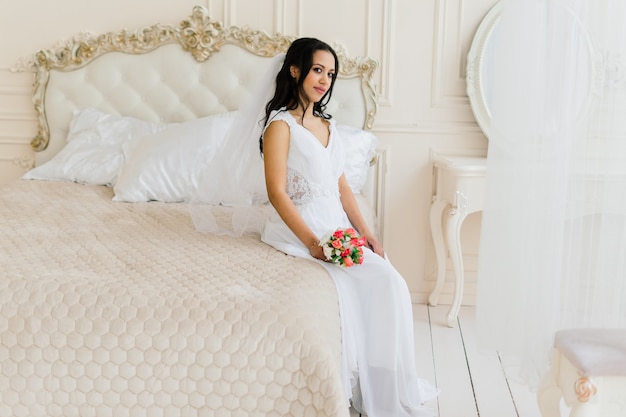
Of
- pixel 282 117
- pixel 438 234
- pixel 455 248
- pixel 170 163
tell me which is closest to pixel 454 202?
pixel 455 248

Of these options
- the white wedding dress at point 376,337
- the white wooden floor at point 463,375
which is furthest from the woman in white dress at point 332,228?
the white wooden floor at point 463,375

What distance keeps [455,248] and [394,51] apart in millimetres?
1089

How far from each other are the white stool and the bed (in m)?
0.59

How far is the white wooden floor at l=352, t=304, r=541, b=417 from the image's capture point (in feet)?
9.00

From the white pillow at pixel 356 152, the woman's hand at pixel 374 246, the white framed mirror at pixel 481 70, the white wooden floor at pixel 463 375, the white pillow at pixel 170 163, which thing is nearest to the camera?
the white wooden floor at pixel 463 375

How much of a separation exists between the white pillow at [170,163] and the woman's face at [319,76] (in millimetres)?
943

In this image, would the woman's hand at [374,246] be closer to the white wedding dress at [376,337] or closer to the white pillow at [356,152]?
the white wedding dress at [376,337]

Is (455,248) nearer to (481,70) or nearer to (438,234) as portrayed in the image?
(438,234)

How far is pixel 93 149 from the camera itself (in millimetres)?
3883

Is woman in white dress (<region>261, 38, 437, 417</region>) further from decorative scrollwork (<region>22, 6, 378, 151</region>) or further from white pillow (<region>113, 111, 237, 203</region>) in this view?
decorative scrollwork (<region>22, 6, 378, 151</region>)

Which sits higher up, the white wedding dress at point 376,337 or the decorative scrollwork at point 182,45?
the decorative scrollwork at point 182,45

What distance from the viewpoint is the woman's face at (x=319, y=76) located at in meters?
2.80

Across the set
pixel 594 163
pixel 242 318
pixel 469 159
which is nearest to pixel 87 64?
pixel 469 159

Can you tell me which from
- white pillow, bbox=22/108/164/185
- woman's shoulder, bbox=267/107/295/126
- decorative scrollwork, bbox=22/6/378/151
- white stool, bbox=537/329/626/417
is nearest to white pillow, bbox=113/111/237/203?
white pillow, bbox=22/108/164/185
